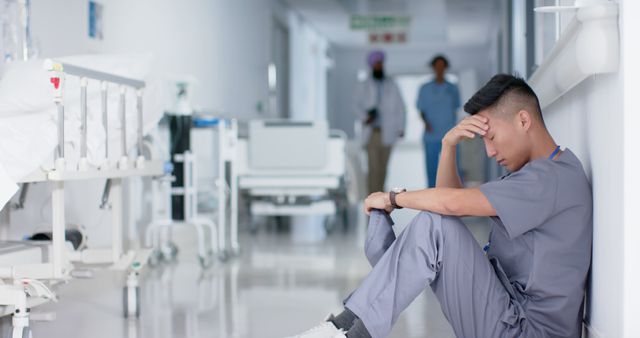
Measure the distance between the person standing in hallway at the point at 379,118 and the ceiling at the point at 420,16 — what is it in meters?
3.70

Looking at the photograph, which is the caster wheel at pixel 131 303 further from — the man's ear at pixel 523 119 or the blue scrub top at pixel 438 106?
the blue scrub top at pixel 438 106

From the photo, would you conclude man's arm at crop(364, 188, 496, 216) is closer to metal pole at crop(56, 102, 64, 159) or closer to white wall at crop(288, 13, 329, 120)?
metal pole at crop(56, 102, 64, 159)

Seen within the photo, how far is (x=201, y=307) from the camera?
131 inches

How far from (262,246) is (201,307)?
7.66ft

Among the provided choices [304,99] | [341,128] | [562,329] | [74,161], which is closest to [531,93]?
[562,329]

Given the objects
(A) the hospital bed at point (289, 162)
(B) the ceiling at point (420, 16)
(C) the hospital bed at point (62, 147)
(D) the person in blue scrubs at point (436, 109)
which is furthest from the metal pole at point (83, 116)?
(B) the ceiling at point (420, 16)

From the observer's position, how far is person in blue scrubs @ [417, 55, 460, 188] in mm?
6977

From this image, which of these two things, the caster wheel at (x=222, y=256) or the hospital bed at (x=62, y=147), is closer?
the hospital bed at (x=62, y=147)

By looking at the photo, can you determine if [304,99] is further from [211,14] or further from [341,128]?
[211,14]

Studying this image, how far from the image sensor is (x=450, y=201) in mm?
1931

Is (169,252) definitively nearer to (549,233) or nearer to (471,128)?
(471,128)

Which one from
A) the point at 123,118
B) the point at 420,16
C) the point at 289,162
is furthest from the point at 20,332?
the point at 420,16

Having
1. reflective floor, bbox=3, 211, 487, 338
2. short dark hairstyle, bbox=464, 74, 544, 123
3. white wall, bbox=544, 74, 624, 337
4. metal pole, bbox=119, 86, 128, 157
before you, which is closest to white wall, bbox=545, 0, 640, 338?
white wall, bbox=544, 74, 624, 337

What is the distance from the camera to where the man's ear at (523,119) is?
78.4 inches
